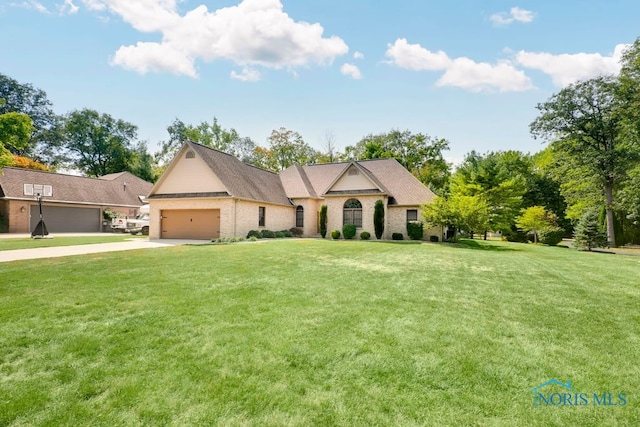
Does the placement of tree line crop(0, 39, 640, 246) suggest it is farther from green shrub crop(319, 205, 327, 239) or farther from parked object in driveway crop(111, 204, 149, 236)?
parked object in driveway crop(111, 204, 149, 236)

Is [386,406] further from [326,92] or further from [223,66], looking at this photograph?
[326,92]

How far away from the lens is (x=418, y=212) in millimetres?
22703

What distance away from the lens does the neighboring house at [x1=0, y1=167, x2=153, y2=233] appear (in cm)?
2686

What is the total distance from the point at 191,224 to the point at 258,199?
5.14 metres

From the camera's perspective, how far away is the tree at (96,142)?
4850cm

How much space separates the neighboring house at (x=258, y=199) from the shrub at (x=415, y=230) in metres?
0.93

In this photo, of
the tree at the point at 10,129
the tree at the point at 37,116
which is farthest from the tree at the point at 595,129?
the tree at the point at 37,116

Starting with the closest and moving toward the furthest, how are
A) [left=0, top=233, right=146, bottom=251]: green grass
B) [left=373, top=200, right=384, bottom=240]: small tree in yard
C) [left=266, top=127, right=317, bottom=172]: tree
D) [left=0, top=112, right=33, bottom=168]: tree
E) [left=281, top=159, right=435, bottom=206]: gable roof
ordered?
1. [left=0, top=233, right=146, bottom=251]: green grass
2. [left=0, top=112, right=33, bottom=168]: tree
3. [left=373, top=200, right=384, bottom=240]: small tree in yard
4. [left=281, top=159, right=435, bottom=206]: gable roof
5. [left=266, top=127, right=317, bottom=172]: tree

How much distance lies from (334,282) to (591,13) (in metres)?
13.0

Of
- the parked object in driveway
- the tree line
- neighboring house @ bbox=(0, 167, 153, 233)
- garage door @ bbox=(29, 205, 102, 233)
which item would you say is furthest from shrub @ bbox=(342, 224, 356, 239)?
garage door @ bbox=(29, 205, 102, 233)

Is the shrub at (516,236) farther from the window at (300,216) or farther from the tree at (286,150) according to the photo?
the tree at (286,150)

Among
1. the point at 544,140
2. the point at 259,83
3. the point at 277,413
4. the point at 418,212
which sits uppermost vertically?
the point at 259,83

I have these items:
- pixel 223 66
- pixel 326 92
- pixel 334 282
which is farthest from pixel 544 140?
pixel 334 282

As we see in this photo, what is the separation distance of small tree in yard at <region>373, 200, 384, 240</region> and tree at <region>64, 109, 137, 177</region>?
1776 inches
